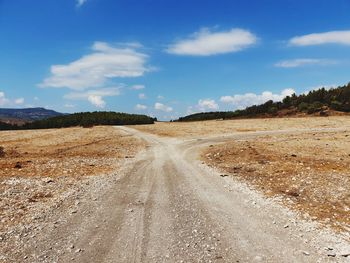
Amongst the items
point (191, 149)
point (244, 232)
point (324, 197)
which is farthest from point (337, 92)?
point (244, 232)

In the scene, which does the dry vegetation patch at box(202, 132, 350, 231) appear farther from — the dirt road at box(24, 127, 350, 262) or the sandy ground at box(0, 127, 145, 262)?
the sandy ground at box(0, 127, 145, 262)

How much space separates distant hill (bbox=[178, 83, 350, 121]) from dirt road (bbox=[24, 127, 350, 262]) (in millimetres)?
56109

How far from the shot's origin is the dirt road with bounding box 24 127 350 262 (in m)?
9.61

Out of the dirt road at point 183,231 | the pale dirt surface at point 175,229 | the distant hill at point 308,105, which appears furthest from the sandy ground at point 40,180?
the distant hill at point 308,105

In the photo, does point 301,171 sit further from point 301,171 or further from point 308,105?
point 308,105

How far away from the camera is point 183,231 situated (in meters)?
11.4

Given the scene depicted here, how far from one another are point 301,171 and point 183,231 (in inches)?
437

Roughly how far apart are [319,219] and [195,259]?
5698 mm

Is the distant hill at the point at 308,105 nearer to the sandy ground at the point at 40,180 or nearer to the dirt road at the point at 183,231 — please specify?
the sandy ground at the point at 40,180

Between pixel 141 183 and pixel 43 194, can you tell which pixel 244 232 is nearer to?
pixel 141 183

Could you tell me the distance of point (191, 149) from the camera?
109 ft


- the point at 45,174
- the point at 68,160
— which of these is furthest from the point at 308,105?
the point at 45,174

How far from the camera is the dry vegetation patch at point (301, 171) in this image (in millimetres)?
13729

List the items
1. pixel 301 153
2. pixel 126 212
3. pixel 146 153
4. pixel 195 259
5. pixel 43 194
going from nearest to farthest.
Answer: pixel 195 259 < pixel 126 212 < pixel 43 194 < pixel 301 153 < pixel 146 153
